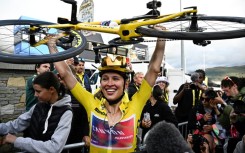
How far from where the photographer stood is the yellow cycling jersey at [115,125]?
230 cm

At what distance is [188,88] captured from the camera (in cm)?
521

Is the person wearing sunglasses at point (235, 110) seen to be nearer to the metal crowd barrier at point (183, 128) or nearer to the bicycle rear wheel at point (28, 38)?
the metal crowd barrier at point (183, 128)

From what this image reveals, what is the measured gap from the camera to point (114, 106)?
2469 mm

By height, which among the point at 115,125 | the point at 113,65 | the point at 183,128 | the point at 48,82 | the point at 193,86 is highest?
the point at 113,65

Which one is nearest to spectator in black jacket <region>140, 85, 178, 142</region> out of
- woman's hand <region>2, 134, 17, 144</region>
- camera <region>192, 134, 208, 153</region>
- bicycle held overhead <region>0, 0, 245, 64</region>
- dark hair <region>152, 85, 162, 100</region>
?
dark hair <region>152, 85, 162, 100</region>

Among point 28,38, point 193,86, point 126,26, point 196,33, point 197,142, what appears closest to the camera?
point 196,33

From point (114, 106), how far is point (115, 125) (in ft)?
0.70

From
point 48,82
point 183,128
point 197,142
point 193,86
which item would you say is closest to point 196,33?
point 48,82

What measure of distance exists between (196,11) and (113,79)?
109 cm

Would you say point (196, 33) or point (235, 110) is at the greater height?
point (196, 33)

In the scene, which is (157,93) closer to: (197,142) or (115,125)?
(197,142)

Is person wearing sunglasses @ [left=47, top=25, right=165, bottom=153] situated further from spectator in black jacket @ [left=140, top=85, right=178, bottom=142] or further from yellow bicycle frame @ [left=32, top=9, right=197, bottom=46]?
spectator in black jacket @ [left=140, top=85, right=178, bottom=142]

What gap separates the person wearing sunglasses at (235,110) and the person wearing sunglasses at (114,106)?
3.51 feet

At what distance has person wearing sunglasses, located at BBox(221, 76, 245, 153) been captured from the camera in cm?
277
